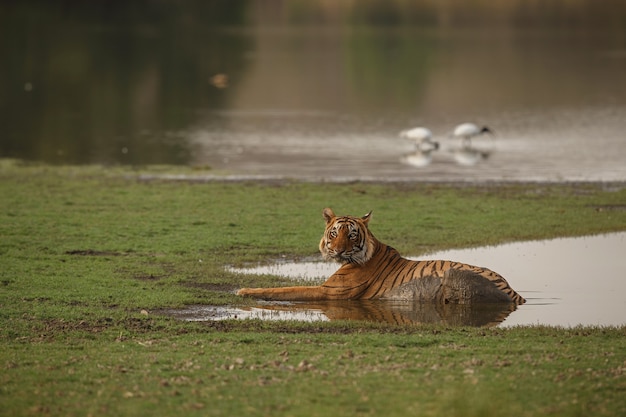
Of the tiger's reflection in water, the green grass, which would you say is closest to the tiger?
the tiger's reflection in water

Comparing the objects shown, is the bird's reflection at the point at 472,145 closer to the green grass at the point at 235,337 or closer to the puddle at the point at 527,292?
the green grass at the point at 235,337

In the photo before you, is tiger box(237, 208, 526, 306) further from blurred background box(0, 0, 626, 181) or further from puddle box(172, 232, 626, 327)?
blurred background box(0, 0, 626, 181)

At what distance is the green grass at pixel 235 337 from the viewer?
8.98 m

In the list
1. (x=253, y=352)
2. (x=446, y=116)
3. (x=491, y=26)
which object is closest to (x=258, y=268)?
(x=253, y=352)

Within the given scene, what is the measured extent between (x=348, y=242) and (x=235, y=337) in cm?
282

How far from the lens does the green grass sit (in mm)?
8977

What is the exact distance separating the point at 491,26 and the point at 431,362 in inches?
3968

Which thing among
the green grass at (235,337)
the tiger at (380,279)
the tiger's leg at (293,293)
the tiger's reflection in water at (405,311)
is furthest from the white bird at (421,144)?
the tiger's reflection in water at (405,311)

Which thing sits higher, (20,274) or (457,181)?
(457,181)

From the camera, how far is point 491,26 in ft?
354

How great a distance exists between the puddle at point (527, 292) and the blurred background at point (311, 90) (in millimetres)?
8891

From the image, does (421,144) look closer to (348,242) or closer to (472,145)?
(472,145)

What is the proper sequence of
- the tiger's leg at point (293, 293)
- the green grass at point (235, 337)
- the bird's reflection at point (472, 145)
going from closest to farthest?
1. the green grass at point (235, 337)
2. the tiger's leg at point (293, 293)
3. the bird's reflection at point (472, 145)

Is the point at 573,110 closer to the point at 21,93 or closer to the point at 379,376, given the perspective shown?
the point at 21,93
